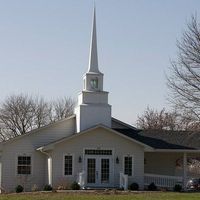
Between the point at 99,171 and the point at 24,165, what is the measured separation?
5.36 metres

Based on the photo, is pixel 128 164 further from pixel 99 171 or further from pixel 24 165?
pixel 24 165

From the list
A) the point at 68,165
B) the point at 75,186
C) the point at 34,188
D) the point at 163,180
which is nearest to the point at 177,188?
the point at 163,180

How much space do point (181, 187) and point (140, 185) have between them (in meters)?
2.74

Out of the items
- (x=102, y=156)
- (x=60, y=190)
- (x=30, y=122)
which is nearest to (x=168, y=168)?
(x=102, y=156)

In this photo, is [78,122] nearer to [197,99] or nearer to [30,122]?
[197,99]

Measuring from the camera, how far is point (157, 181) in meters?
38.3

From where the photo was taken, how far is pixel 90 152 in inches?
1475

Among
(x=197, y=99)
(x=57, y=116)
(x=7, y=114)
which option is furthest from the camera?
(x=57, y=116)

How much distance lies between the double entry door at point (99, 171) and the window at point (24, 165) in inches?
173

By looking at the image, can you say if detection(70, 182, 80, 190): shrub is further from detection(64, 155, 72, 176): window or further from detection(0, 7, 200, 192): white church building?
detection(64, 155, 72, 176): window

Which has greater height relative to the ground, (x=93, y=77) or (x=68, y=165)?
(x=93, y=77)

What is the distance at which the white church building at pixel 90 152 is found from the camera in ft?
122

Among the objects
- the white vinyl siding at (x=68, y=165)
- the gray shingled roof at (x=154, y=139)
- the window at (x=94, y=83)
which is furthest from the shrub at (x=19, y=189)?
the window at (x=94, y=83)

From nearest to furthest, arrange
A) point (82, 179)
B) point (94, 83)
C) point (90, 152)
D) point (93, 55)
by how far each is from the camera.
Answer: point (82, 179) < point (90, 152) < point (94, 83) < point (93, 55)
